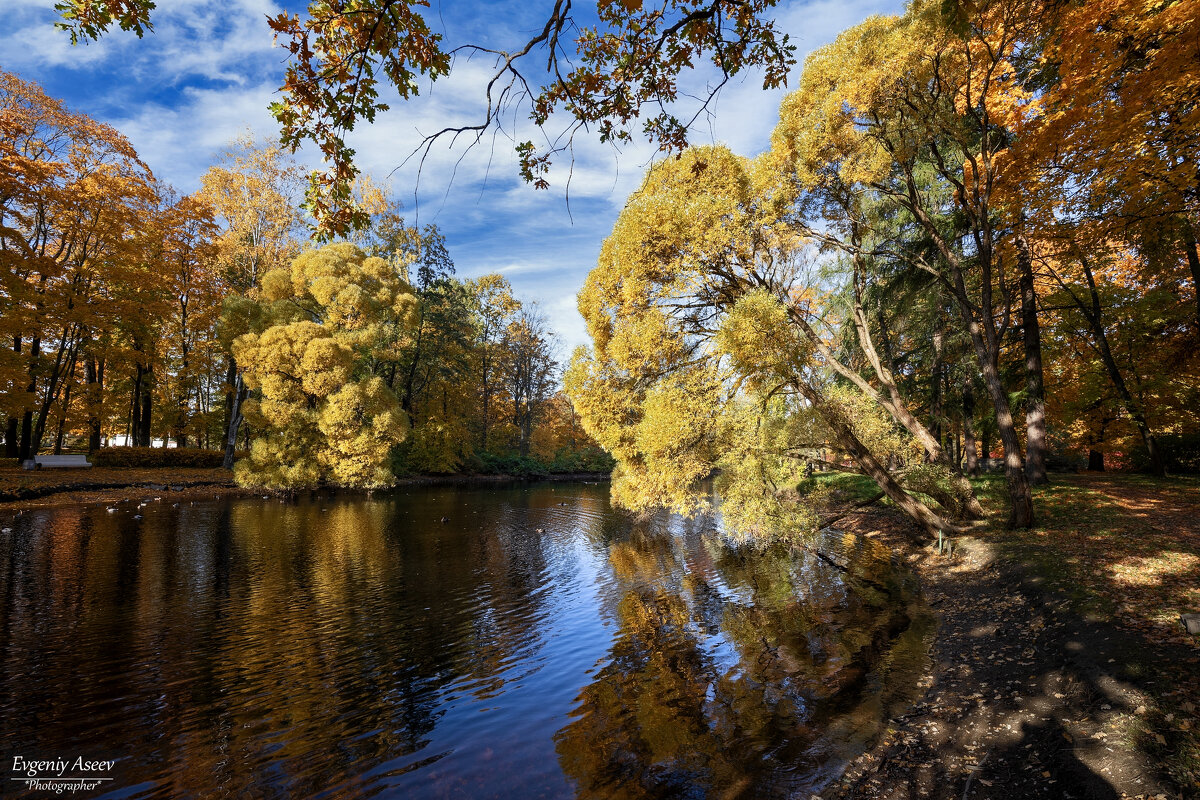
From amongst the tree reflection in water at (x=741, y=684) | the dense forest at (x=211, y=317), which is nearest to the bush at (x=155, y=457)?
the dense forest at (x=211, y=317)

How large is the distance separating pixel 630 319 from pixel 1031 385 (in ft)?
44.9

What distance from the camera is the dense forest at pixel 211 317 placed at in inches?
951

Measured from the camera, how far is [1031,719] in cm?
542

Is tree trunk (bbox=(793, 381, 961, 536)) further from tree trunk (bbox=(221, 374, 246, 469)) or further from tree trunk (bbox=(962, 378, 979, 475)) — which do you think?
tree trunk (bbox=(221, 374, 246, 469))

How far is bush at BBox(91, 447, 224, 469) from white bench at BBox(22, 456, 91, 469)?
8.49ft

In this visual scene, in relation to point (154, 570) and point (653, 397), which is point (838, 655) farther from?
point (154, 570)

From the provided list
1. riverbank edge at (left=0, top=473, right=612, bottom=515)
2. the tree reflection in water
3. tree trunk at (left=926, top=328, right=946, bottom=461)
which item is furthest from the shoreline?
tree trunk at (left=926, top=328, right=946, bottom=461)

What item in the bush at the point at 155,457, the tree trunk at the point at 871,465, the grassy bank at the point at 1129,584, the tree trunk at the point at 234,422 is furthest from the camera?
the tree trunk at the point at 234,422

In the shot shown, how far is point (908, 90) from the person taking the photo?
1202 centimetres

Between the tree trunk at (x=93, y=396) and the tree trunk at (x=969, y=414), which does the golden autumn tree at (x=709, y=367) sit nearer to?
the tree trunk at (x=969, y=414)

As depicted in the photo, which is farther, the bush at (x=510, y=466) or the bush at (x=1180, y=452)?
the bush at (x=510, y=466)

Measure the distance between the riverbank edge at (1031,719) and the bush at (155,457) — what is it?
4053cm

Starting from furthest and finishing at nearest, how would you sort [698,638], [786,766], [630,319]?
[630,319] → [698,638] → [786,766]

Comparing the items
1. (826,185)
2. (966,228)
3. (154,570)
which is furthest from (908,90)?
(154,570)
